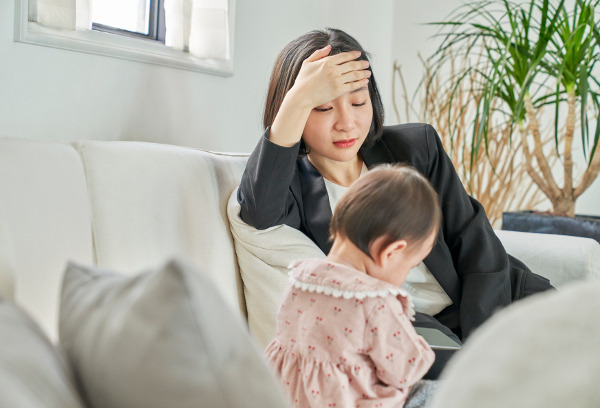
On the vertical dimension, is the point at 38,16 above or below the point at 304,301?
above

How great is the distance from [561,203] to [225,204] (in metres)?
1.72

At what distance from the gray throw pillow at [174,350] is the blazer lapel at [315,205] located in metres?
1.08

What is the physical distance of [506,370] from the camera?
0.53m

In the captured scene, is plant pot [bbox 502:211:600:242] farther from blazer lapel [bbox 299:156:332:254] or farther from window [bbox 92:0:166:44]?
window [bbox 92:0:166:44]

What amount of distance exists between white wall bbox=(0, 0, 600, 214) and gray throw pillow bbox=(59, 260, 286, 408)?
Answer: 1109 mm

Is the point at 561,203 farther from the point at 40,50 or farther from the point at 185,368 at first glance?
the point at 185,368

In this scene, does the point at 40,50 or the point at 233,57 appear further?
the point at 233,57

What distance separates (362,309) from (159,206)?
57 cm

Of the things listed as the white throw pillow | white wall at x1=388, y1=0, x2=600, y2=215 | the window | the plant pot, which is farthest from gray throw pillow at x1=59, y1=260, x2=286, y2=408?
white wall at x1=388, y1=0, x2=600, y2=215

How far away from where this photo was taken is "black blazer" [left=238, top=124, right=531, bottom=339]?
1.58 meters

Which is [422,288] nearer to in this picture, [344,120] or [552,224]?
Answer: [344,120]

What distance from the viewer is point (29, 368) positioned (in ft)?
1.92

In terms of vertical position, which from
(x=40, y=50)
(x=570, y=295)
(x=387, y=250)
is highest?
(x=40, y=50)

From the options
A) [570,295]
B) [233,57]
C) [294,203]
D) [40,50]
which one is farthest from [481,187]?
[570,295]
